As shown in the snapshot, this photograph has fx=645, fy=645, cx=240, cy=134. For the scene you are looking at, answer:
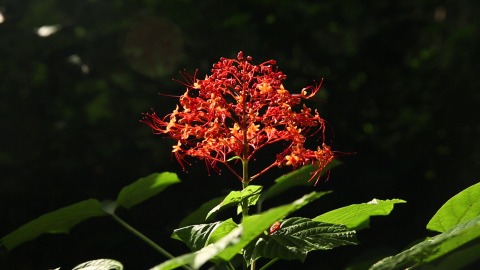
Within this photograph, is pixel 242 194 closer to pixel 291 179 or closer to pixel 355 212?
pixel 355 212

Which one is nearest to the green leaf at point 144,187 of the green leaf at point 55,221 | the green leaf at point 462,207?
the green leaf at point 55,221

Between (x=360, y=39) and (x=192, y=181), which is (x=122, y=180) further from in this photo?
(x=360, y=39)

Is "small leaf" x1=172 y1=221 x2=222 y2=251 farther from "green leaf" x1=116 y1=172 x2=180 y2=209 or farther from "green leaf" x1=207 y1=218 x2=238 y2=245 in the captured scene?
"green leaf" x1=116 y1=172 x2=180 y2=209

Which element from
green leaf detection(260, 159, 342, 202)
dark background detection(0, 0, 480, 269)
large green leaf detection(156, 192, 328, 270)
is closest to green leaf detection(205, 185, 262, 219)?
large green leaf detection(156, 192, 328, 270)

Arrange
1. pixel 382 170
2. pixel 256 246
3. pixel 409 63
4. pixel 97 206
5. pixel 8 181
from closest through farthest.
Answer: pixel 256 246
pixel 97 206
pixel 8 181
pixel 382 170
pixel 409 63

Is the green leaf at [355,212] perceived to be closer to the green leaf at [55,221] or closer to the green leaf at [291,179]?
the green leaf at [291,179]

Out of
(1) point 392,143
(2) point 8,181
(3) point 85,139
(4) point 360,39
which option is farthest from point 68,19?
(1) point 392,143

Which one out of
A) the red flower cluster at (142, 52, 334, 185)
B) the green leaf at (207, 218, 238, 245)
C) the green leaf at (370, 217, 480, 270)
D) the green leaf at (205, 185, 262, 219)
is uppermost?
the red flower cluster at (142, 52, 334, 185)
